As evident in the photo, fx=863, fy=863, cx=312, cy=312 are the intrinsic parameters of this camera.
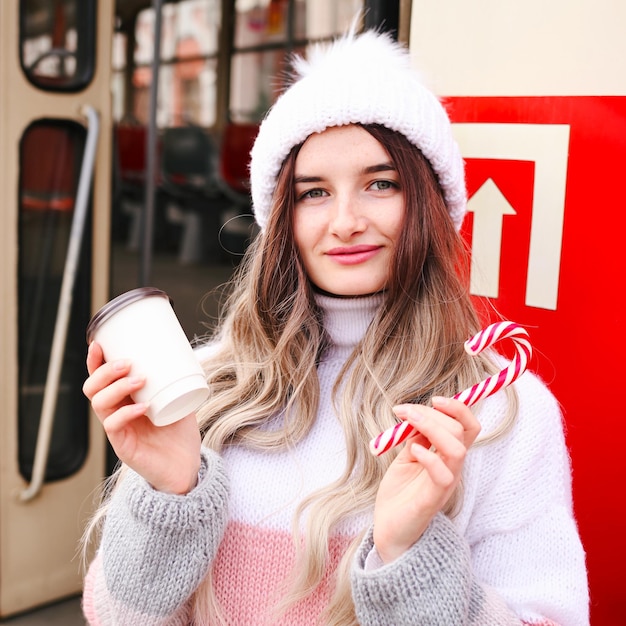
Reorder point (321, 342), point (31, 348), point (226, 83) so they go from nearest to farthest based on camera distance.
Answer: point (321, 342) < point (31, 348) < point (226, 83)

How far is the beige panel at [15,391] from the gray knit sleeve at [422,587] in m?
1.94

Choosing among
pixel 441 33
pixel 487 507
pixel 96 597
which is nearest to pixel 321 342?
pixel 487 507

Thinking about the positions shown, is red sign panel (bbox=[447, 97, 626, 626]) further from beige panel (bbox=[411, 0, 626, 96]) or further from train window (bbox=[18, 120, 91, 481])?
train window (bbox=[18, 120, 91, 481])

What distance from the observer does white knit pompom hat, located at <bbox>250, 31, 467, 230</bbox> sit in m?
1.49

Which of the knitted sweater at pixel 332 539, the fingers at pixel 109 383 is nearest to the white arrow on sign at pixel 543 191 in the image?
the knitted sweater at pixel 332 539

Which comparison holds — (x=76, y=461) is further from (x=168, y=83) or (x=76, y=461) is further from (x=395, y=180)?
(x=168, y=83)

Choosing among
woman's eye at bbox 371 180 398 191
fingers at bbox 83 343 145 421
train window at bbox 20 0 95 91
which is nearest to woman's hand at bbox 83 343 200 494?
fingers at bbox 83 343 145 421

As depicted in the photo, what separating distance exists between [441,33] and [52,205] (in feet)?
5.93

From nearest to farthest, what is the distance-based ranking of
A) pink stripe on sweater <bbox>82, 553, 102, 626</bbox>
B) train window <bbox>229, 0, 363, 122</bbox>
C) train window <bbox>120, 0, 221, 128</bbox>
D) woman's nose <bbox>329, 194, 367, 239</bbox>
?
woman's nose <bbox>329, 194, 367, 239</bbox>
pink stripe on sweater <bbox>82, 553, 102, 626</bbox>
train window <bbox>229, 0, 363, 122</bbox>
train window <bbox>120, 0, 221, 128</bbox>

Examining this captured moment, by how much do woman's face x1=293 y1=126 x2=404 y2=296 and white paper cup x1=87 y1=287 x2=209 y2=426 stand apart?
0.36 meters

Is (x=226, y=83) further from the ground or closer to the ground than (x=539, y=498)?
further from the ground

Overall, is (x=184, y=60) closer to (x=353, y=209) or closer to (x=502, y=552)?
(x=353, y=209)

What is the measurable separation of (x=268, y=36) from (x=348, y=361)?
464 centimetres

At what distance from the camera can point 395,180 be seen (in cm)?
150
